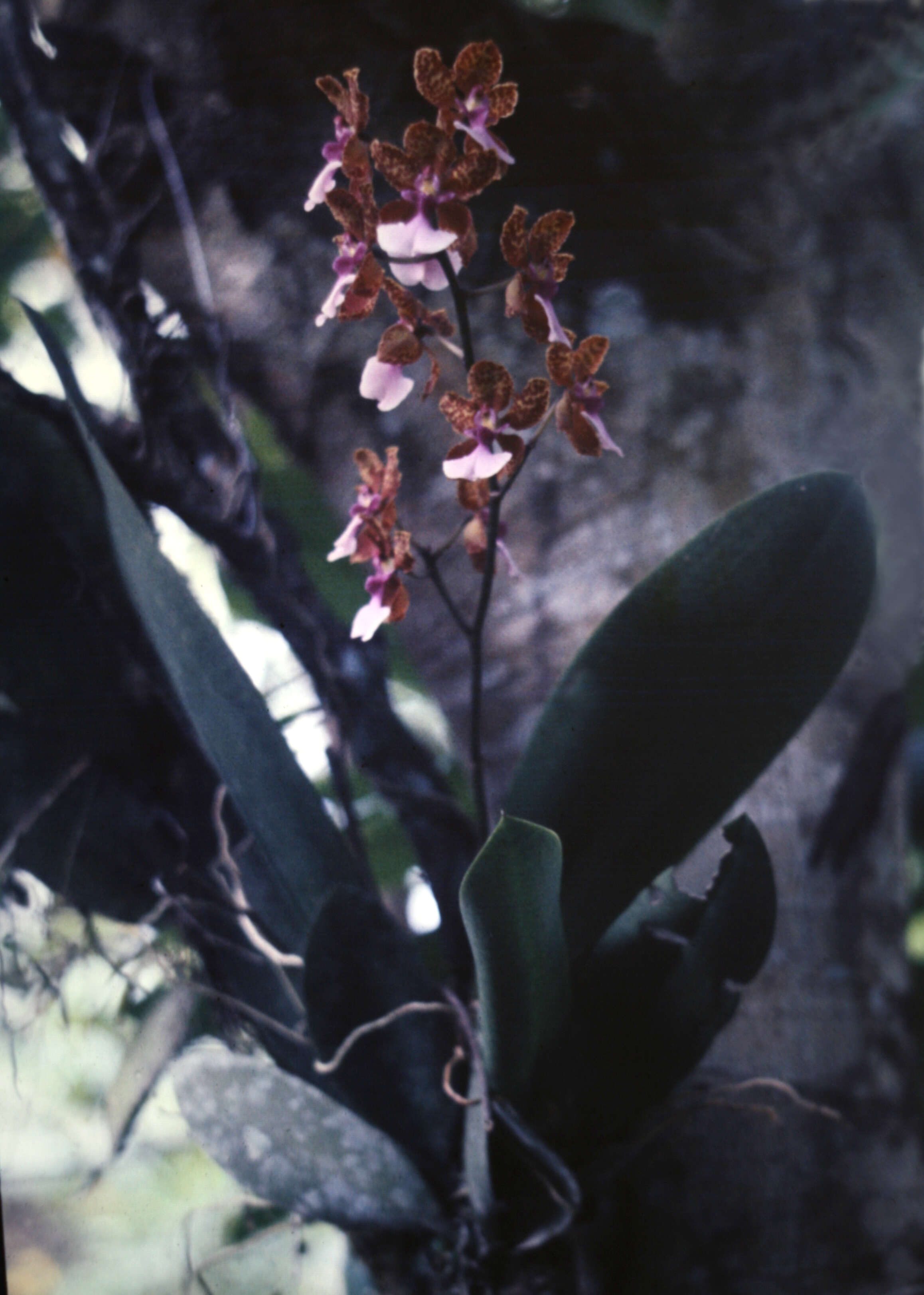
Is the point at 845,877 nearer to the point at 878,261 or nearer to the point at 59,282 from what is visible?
the point at 878,261

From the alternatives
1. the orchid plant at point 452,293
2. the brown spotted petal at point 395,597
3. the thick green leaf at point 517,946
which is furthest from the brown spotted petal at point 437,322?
the thick green leaf at point 517,946

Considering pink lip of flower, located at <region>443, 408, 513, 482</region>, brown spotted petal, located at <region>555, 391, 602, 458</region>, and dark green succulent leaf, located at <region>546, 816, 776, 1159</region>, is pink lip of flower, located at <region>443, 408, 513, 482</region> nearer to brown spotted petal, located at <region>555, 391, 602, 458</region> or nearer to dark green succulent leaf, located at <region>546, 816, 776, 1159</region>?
brown spotted petal, located at <region>555, 391, 602, 458</region>

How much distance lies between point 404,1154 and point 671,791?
19 cm

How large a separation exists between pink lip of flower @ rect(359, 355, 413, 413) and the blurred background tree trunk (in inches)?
3.7

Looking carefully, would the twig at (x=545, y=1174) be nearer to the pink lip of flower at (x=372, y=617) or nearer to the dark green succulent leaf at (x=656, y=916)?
the dark green succulent leaf at (x=656, y=916)

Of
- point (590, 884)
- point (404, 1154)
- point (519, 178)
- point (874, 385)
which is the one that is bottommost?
point (404, 1154)

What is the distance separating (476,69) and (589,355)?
0.11 meters

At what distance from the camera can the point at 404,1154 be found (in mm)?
385

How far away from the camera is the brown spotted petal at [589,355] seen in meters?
0.35

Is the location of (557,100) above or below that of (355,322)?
above

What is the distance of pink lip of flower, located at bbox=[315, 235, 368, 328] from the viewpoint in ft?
1.15

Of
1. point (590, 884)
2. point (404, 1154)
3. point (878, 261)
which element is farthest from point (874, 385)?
point (404, 1154)

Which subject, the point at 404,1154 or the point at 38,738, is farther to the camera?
the point at 38,738

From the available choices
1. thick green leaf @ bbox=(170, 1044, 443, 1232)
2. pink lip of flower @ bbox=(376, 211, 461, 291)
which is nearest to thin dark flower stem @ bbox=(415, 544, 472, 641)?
pink lip of flower @ bbox=(376, 211, 461, 291)
